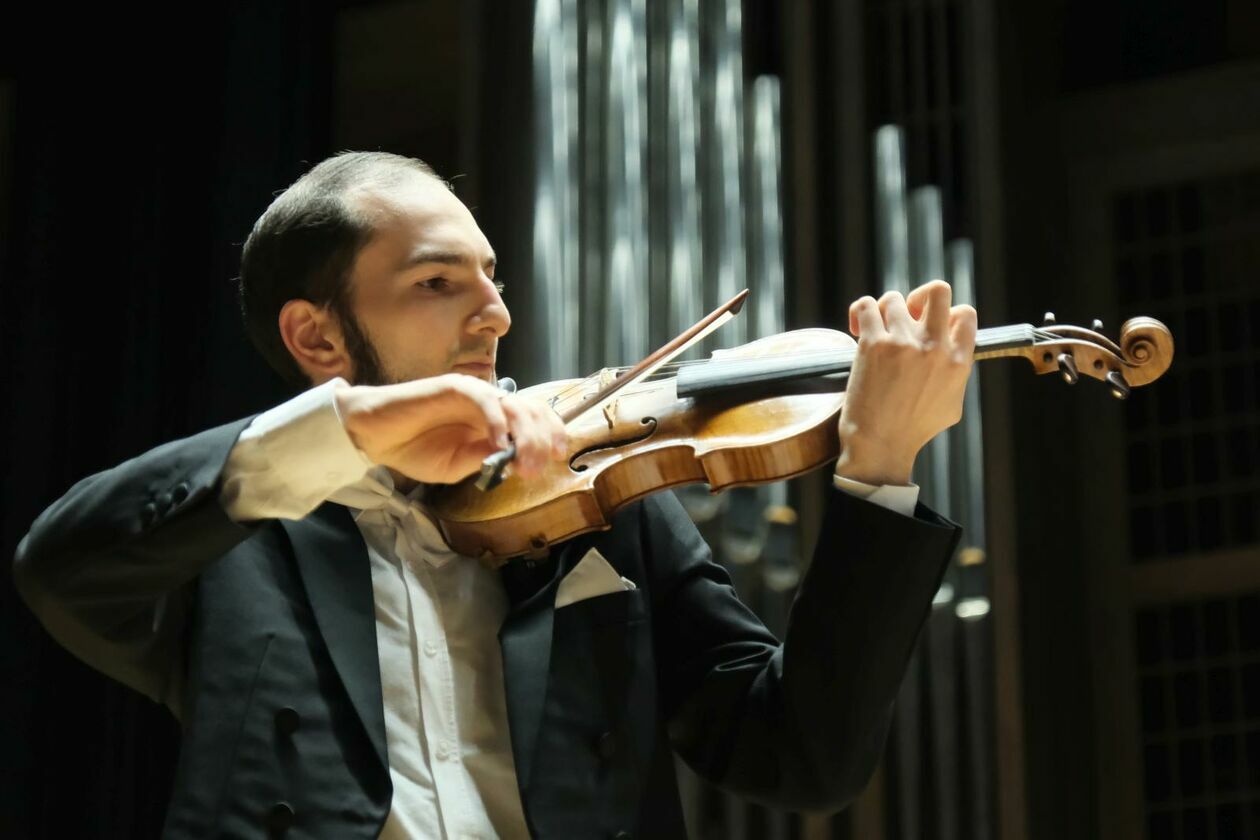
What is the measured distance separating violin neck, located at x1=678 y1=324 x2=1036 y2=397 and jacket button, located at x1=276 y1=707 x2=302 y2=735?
17.4 inches

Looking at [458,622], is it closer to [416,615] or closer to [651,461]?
[416,615]

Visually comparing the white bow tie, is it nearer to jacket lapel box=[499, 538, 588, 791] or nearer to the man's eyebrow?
jacket lapel box=[499, 538, 588, 791]

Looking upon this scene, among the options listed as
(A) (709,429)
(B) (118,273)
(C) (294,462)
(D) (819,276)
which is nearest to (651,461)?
(A) (709,429)

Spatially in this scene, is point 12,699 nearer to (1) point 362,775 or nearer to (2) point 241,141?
(2) point 241,141

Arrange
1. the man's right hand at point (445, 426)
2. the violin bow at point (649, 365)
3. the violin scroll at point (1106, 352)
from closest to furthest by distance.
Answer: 1. the man's right hand at point (445, 426)
2. the violin scroll at point (1106, 352)
3. the violin bow at point (649, 365)

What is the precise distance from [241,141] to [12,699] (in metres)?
0.94

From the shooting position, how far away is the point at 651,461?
1.65m

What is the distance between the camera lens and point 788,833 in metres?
2.91

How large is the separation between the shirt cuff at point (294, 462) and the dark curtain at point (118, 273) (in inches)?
66.2

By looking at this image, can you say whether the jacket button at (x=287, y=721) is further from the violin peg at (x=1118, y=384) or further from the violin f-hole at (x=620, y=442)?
the violin peg at (x=1118, y=384)

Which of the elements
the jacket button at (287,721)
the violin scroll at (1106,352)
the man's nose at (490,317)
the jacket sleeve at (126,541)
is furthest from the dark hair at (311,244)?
the violin scroll at (1106,352)

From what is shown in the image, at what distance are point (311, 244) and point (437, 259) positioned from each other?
0.14m

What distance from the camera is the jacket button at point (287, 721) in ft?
4.83

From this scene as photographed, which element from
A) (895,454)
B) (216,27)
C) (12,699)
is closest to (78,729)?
(12,699)
